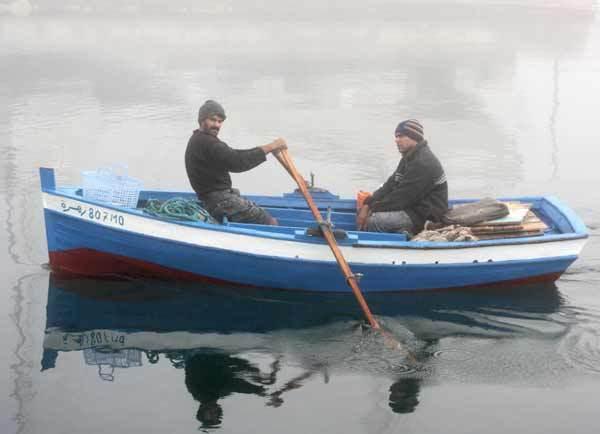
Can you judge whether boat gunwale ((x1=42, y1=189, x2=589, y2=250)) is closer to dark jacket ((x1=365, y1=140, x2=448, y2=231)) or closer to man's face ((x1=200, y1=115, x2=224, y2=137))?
dark jacket ((x1=365, y1=140, x2=448, y2=231))

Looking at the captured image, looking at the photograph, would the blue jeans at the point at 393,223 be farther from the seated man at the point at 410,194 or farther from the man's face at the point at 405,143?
the man's face at the point at 405,143

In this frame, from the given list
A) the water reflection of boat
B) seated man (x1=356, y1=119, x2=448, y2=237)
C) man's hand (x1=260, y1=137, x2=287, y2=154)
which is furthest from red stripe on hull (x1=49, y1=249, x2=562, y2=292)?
man's hand (x1=260, y1=137, x2=287, y2=154)

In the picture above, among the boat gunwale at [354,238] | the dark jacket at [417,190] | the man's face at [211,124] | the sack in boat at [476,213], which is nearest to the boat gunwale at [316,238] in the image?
the boat gunwale at [354,238]

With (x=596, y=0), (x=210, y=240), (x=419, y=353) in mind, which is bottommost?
(x=419, y=353)

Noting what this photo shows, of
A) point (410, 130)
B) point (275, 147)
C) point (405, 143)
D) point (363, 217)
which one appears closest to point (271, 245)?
point (275, 147)

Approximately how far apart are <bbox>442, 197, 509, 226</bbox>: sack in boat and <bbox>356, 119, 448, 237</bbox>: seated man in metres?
0.15

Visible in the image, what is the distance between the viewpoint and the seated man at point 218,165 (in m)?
10.4

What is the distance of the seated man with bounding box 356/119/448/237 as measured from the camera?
35.0 ft

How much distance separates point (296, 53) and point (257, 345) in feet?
89.3

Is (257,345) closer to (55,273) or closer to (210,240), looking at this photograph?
(210,240)

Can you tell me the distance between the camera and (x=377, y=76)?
1179 inches

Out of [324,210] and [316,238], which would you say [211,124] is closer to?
[316,238]

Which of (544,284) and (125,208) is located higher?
(125,208)

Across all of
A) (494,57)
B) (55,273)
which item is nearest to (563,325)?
(55,273)
